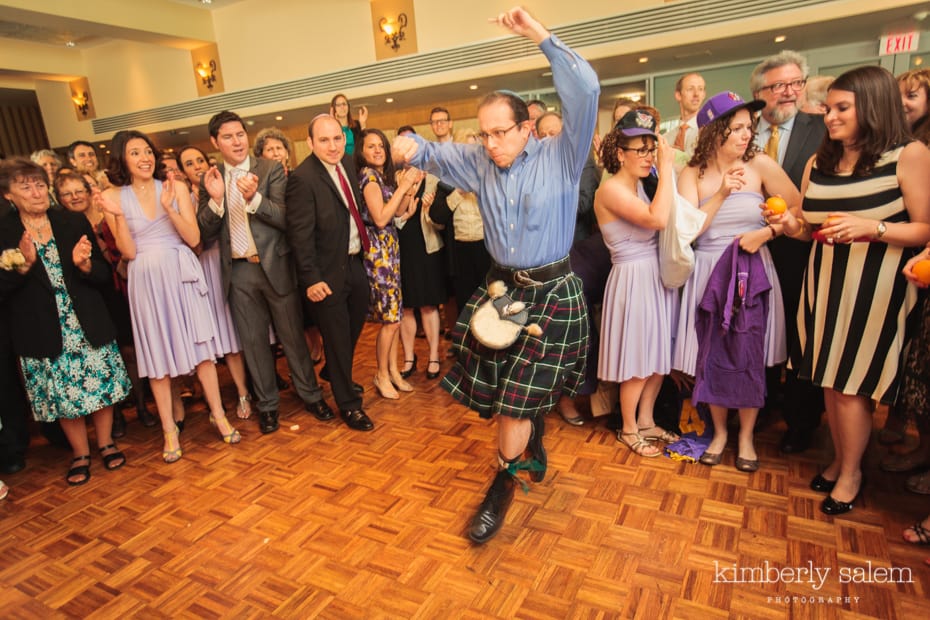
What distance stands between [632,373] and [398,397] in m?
1.61

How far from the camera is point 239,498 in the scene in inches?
99.0

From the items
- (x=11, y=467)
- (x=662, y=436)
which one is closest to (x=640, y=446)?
(x=662, y=436)

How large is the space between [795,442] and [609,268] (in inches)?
48.1

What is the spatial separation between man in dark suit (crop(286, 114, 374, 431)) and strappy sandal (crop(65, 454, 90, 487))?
135 centimetres

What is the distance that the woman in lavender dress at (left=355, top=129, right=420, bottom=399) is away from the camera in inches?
122

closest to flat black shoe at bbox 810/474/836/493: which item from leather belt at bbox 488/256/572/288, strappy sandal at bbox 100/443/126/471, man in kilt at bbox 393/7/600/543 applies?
man in kilt at bbox 393/7/600/543

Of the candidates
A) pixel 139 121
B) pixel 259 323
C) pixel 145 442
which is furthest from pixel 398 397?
pixel 139 121

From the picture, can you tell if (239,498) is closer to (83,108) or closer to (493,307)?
(493,307)

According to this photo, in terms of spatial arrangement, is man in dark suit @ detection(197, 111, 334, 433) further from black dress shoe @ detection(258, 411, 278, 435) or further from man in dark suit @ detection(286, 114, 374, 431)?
man in dark suit @ detection(286, 114, 374, 431)

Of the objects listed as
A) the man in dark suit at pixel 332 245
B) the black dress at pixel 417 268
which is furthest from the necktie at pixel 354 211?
the black dress at pixel 417 268

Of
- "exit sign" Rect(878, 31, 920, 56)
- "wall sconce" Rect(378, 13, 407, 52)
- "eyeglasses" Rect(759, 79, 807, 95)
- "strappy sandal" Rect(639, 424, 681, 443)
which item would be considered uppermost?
"wall sconce" Rect(378, 13, 407, 52)

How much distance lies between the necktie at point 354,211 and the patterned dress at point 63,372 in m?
1.48

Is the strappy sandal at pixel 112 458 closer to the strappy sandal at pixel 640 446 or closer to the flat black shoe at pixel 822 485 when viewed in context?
the strappy sandal at pixel 640 446

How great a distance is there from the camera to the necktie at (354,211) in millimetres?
2975
